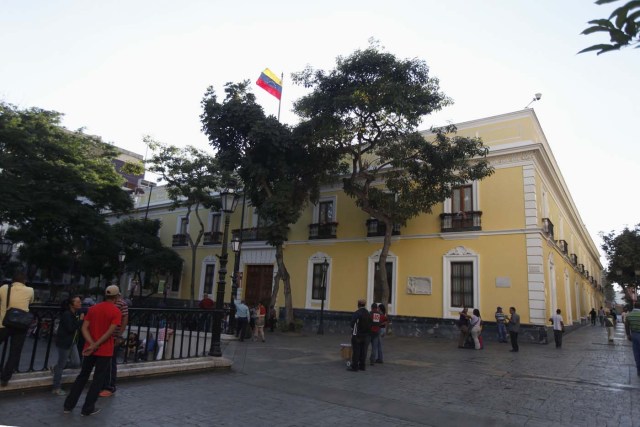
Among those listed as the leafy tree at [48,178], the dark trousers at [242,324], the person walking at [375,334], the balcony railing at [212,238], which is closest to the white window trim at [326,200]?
the balcony railing at [212,238]

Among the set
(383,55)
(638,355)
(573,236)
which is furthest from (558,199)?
(638,355)

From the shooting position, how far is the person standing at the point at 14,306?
18.9ft

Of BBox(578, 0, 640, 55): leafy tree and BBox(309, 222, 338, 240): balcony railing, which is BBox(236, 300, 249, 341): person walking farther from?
BBox(578, 0, 640, 55): leafy tree

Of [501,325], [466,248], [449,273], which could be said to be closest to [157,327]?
[501,325]

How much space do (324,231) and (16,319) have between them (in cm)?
1809

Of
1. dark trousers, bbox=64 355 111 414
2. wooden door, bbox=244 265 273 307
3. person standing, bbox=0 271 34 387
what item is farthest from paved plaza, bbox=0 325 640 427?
wooden door, bbox=244 265 273 307

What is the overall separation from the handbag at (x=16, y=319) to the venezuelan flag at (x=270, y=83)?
17.9 m

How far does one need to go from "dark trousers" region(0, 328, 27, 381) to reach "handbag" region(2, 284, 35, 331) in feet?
0.30

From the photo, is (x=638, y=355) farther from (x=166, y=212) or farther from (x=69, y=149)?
(x=166, y=212)

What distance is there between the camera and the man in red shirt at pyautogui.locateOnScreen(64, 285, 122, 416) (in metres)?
5.33

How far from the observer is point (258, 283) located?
26.1m

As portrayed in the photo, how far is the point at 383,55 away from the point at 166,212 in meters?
22.4

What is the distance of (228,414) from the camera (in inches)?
221

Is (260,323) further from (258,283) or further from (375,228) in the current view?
(258,283)
